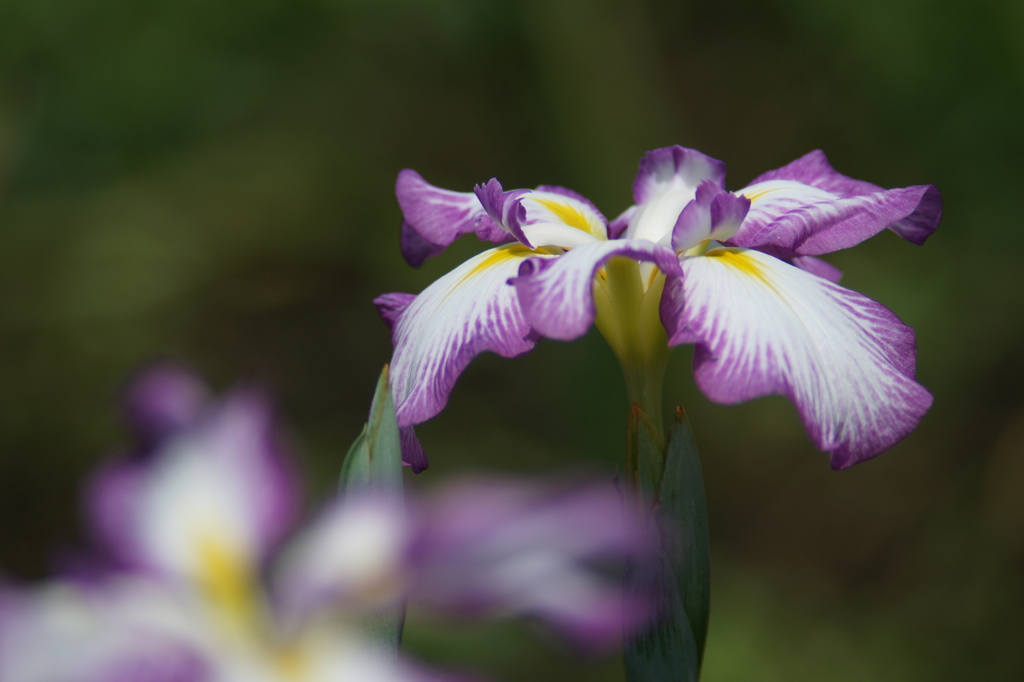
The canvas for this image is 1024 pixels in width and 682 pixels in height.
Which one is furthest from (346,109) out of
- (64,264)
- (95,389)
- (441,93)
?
(95,389)

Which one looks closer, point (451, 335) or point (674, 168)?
point (451, 335)

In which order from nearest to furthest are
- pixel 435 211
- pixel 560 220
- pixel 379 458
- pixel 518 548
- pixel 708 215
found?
pixel 518 548 < pixel 379 458 < pixel 708 215 < pixel 560 220 < pixel 435 211

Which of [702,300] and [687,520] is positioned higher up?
[702,300]

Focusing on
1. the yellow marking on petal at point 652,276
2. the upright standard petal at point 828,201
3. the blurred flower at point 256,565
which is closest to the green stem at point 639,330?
the yellow marking on petal at point 652,276

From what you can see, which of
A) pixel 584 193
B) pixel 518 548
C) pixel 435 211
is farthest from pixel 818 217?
pixel 584 193

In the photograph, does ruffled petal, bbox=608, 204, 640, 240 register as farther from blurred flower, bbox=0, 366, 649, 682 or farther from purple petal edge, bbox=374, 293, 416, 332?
blurred flower, bbox=0, 366, 649, 682

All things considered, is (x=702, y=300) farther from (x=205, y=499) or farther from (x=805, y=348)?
(x=205, y=499)

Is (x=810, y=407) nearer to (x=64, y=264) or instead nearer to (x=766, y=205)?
(x=766, y=205)
